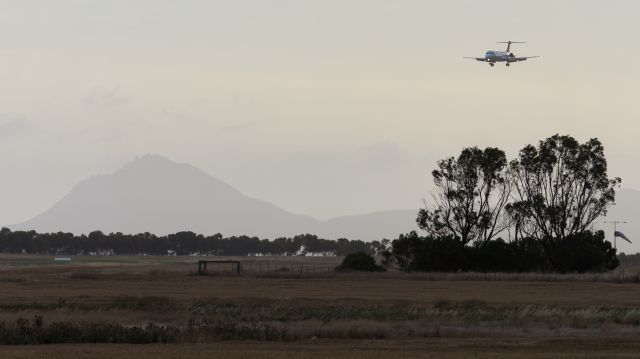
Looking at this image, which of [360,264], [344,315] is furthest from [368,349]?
[360,264]

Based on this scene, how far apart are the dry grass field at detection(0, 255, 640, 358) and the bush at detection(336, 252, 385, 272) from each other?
59.7 ft

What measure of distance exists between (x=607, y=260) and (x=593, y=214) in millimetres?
7234

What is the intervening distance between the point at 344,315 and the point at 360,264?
62790mm

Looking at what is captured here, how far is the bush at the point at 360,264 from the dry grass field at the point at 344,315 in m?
18.2

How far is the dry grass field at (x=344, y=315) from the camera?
3972 centimetres

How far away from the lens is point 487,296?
75.4m

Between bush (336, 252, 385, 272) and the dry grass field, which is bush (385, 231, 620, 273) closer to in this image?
bush (336, 252, 385, 272)

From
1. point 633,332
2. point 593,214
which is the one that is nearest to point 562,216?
point 593,214

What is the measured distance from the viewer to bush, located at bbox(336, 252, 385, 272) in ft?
388

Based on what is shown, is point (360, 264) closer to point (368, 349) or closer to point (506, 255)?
point (506, 255)

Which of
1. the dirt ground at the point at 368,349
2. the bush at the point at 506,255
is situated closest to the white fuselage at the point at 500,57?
the bush at the point at 506,255

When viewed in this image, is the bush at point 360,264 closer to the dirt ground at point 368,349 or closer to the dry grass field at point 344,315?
the dry grass field at point 344,315

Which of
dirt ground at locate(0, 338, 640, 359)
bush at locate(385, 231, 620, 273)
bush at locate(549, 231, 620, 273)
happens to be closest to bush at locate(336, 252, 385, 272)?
bush at locate(385, 231, 620, 273)

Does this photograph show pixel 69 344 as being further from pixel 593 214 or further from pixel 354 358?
pixel 593 214
